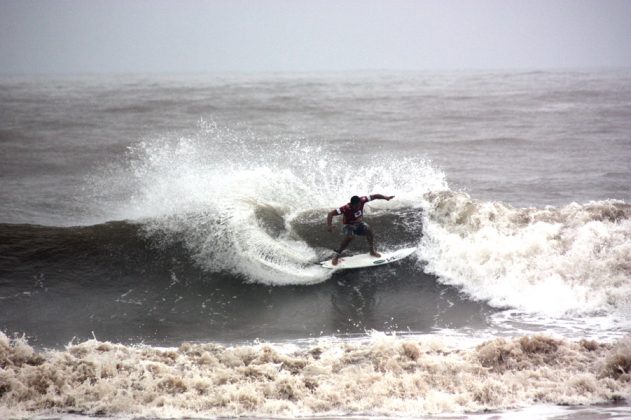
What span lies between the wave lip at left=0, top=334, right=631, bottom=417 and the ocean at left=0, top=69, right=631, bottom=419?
3 cm

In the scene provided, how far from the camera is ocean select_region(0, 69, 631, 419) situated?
24.3 feet

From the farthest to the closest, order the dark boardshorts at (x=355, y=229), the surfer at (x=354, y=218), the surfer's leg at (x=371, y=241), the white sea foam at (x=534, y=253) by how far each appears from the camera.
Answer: the surfer's leg at (x=371, y=241) < the dark boardshorts at (x=355, y=229) < the surfer at (x=354, y=218) < the white sea foam at (x=534, y=253)

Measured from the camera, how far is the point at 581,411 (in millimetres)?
Answer: 6750

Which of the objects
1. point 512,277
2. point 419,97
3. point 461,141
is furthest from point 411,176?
point 419,97

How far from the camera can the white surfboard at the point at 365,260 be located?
11.9m

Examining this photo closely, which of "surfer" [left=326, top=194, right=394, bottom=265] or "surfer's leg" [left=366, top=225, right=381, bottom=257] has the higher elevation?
"surfer" [left=326, top=194, right=394, bottom=265]

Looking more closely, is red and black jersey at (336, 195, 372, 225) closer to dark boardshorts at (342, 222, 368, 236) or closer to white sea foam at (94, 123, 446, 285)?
dark boardshorts at (342, 222, 368, 236)

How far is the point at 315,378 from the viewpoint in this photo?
7.87 metres

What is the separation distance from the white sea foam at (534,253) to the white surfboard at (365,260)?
50 centimetres

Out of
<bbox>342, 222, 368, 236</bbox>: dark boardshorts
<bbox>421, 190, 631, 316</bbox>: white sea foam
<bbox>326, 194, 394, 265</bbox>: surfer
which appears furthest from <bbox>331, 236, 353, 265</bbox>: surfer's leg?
<bbox>421, 190, 631, 316</bbox>: white sea foam

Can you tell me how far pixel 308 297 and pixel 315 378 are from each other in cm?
350

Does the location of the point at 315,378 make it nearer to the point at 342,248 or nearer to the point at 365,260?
the point at 342,248

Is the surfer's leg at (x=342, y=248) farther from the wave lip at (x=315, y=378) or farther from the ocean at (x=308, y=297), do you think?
the wave lip at (x=315, y=378)

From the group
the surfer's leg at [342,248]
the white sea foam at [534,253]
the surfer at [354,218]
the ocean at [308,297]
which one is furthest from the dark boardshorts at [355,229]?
the white sea foam at [534,253]
